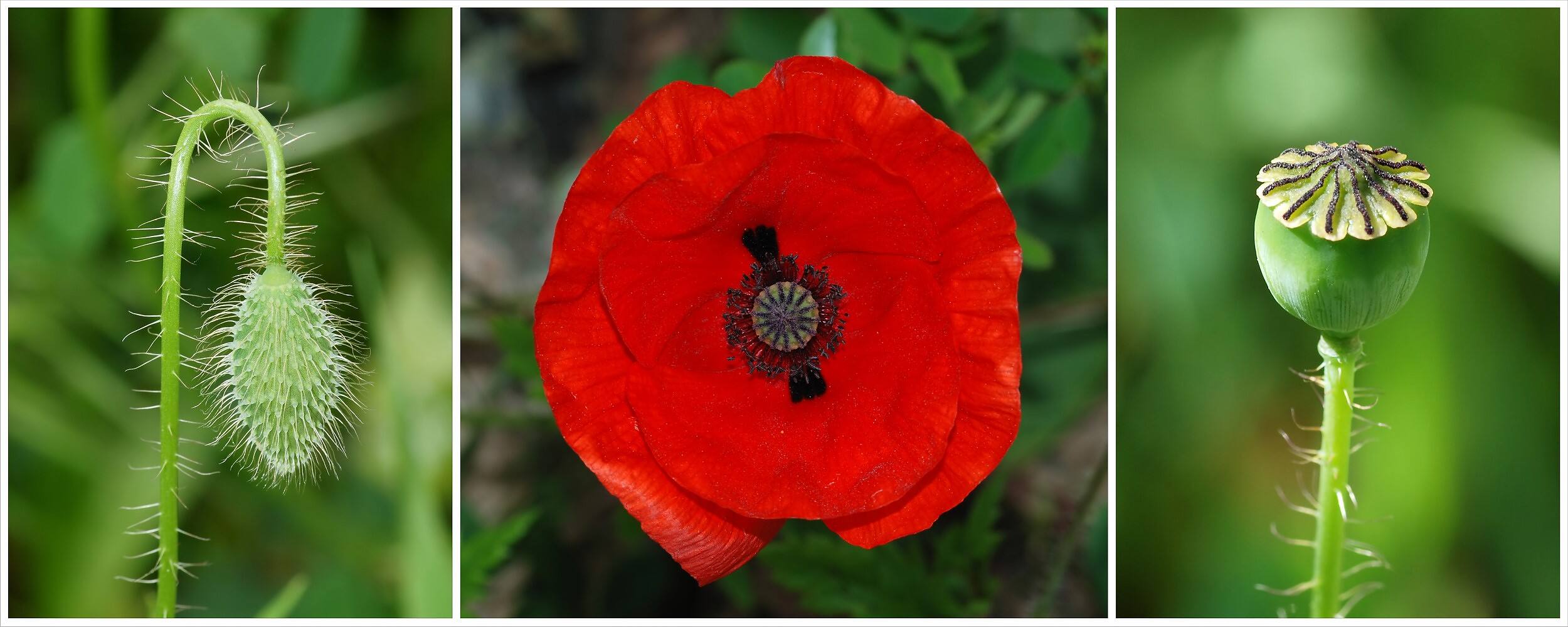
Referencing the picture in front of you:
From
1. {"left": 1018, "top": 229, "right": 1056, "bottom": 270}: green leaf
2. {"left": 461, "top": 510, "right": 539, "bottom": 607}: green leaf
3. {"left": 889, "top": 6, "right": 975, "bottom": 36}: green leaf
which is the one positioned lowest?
{"left": 461, "top": 510, "right": 539, "bottom": 607}: green leaf

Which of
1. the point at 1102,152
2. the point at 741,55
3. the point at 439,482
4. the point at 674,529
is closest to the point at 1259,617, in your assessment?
the point at 1102,152

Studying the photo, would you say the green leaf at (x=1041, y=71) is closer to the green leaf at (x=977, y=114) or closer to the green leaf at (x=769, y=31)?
the green leaf at (x=977, y=114)

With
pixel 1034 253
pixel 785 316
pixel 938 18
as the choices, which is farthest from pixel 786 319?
pixel 938 18

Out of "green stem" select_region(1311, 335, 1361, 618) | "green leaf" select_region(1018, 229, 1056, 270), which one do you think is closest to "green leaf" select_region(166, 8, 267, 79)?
"green leaf" select_region(1018, 229, 1056, 270)

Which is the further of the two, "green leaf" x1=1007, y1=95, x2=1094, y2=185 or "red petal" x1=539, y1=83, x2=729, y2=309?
"green leaf" x1=1007, y1=95, x2=1094, y2=185

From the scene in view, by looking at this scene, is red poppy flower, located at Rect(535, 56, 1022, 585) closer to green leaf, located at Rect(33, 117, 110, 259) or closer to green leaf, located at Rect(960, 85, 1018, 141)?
green leaf, located at Rect(960, 85, 1018, 141)

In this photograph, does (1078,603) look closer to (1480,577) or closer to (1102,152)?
(1480,577)

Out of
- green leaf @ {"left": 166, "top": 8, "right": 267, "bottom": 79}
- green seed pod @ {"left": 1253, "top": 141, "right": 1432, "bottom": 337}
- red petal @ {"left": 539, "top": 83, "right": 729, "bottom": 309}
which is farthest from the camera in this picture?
green leaf @ {"left": 166, "top": 8, "right": 267, "bottom": 79}
